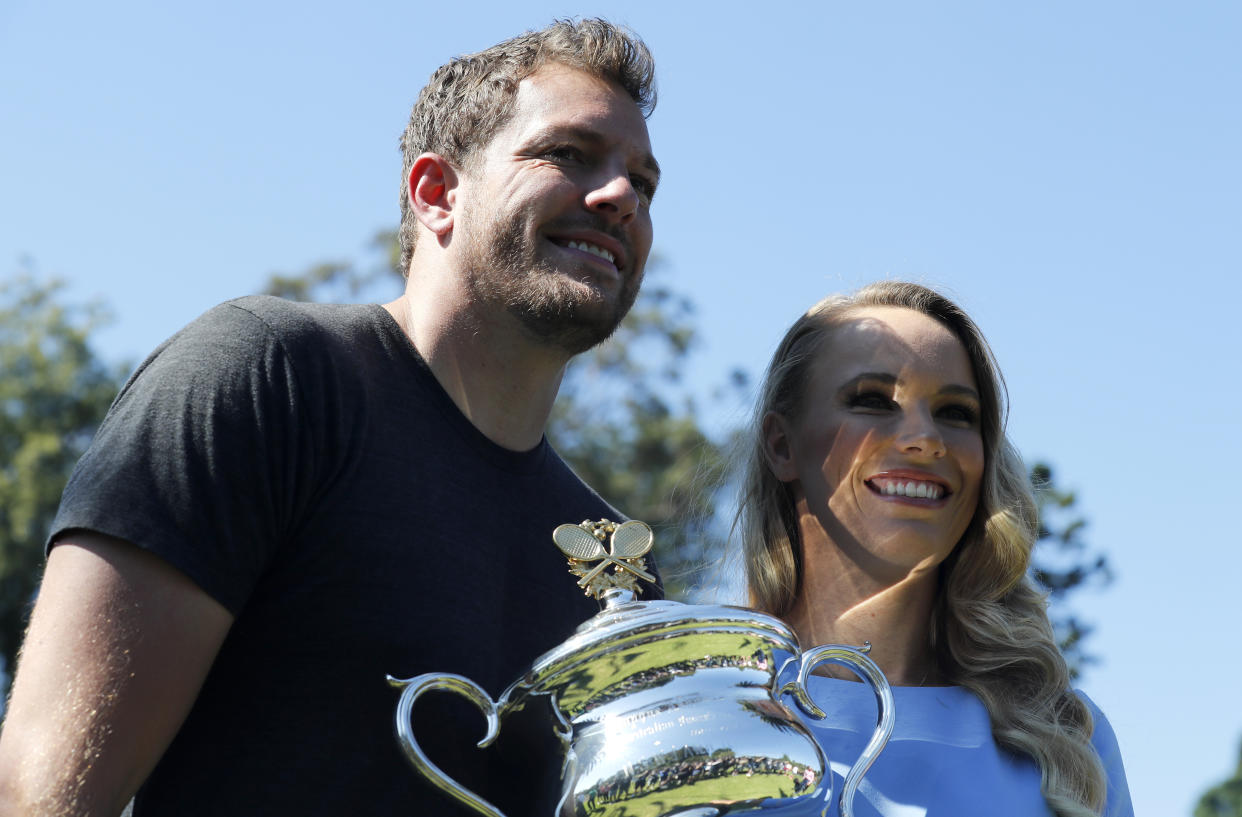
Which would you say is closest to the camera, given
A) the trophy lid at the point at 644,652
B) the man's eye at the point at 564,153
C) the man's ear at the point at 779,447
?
the trophy lid at the point at 644,652

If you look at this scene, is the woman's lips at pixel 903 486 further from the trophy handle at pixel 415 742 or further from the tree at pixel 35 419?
the tree at pixel 35 419

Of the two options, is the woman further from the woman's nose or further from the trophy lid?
the trophy lid

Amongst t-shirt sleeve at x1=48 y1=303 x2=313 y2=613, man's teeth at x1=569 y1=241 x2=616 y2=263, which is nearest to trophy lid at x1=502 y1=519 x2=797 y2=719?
t-shirt sleeve at x1=48 y1=303 x2=313 y2=613

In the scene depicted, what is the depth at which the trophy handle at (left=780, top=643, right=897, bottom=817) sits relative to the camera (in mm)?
2504

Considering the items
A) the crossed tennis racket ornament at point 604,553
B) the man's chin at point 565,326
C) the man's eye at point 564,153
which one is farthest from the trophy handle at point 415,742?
the man's eye at point 564,153

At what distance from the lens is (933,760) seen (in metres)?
3.13

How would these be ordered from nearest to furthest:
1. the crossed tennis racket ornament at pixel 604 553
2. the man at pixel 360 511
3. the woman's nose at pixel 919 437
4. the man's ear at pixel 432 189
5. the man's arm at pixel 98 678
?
the man's arm at pixel 98 678
the man at pixel 360 511
the crossed tennis racket ornament at pixel 604 553
the man's ear at pixel 432 189
the woman's nose at pixel 919 437

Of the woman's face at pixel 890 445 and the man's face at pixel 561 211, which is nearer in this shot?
the man's face at pixel 561 211

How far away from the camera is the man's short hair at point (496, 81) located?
330cm

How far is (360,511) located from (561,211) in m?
0.83

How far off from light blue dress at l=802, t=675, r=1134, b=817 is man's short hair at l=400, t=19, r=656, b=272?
147 cm

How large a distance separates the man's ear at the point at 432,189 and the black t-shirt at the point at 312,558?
1.56 feet

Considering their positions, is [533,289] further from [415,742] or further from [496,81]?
[415,742]

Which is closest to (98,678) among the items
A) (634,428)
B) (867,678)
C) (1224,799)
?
(867,678)
